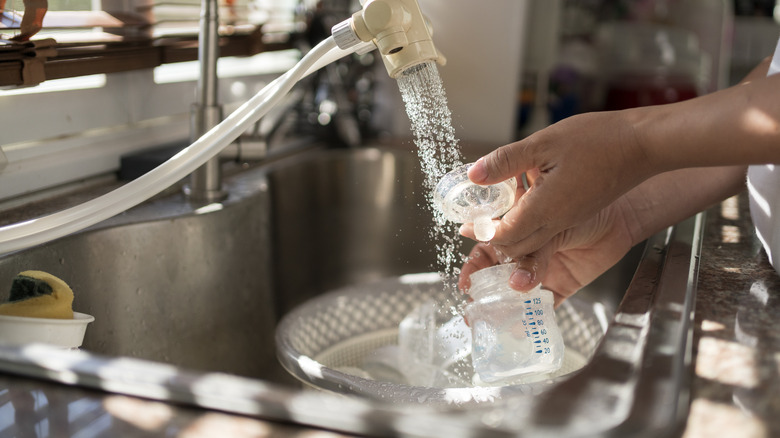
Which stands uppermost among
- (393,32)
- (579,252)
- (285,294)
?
(393,32)

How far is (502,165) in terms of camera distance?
2.03ft

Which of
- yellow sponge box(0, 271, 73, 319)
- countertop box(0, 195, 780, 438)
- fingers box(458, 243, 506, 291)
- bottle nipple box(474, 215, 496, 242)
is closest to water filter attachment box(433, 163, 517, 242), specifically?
bottle nipple box(474, 215, 496, 242)

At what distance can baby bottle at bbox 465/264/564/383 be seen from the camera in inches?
27.2

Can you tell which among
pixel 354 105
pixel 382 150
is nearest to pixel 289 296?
pixel 382 150

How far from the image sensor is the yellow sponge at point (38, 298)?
0.59 meters

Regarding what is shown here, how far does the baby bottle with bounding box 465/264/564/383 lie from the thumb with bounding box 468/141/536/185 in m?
0.13

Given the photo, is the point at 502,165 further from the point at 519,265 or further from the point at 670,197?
the point at 670,197

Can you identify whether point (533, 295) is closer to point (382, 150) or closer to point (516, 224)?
point (516, 224)

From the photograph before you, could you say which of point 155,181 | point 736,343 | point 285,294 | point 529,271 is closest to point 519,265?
point 529,271

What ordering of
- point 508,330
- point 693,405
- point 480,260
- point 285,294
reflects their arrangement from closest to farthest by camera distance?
point 693,405 → point 508,330 → point 480,260 → point 285,294

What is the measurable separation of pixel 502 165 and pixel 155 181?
33cm

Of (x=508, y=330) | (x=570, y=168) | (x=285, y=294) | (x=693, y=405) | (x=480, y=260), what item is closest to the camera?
(x=693, y=405)

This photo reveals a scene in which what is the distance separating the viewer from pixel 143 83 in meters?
1.10

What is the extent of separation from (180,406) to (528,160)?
348 millimetres
